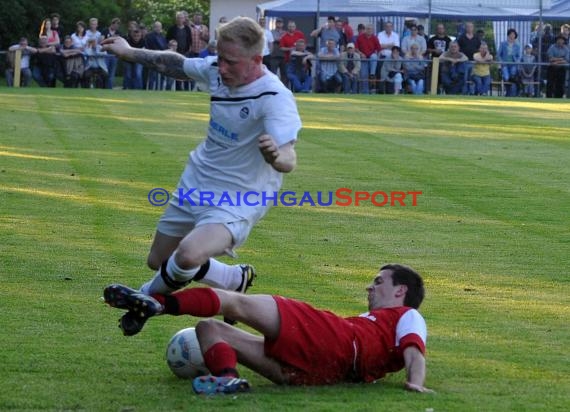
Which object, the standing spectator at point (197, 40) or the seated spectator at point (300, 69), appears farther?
the standing spectator at point (197, 40)

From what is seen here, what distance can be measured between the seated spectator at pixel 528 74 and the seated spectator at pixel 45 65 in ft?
46.9

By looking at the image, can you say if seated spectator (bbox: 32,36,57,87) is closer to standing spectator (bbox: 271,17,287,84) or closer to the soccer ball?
standing spectator (bbox: 271,17,287,84)

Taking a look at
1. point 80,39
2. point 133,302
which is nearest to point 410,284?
point 133,302

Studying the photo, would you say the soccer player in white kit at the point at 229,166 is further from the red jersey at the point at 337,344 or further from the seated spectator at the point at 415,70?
the seated spectator at the point at 415,70

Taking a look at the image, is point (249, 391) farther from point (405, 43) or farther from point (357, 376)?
point (405, 43)

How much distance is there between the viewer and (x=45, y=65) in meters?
38.5

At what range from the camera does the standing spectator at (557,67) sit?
39.2 meters

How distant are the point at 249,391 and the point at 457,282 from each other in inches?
164

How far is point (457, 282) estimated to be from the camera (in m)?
10.8

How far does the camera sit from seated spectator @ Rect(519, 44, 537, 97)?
130 feet

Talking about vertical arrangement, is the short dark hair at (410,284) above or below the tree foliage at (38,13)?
below

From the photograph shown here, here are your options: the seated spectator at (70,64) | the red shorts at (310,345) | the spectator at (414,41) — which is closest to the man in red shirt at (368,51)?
the spectator at (414,41)

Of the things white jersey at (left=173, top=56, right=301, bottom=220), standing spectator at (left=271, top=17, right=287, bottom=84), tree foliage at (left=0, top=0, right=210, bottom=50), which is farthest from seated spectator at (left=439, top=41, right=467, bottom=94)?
white jersey at (left=173, top=56, right=301, bottom=220)

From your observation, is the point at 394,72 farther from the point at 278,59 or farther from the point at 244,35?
the point at 244,35
